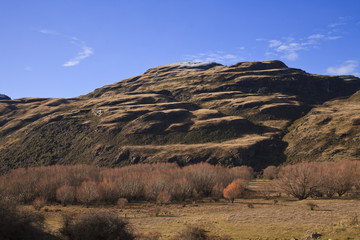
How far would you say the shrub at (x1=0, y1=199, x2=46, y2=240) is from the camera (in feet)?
81.5

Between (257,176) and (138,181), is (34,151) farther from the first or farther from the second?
(257,176)

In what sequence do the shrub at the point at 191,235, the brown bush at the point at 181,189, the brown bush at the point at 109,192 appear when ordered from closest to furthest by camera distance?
the shrub at the point at 191,235, the brown bush at the point at 109,192, the brown bush at the point at 181,189

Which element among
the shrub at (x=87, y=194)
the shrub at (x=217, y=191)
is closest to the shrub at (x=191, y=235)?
the shrub at (x=87, y=194)

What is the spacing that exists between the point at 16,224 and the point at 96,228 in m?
7.52

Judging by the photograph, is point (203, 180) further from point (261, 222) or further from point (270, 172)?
point (261, 222)

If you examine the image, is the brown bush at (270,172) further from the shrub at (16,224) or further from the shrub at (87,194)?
the shrub at (16,224)

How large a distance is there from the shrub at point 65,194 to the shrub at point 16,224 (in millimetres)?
43964

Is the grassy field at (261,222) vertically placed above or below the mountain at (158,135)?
below

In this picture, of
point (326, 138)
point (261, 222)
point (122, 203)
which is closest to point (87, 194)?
point (122, 203)

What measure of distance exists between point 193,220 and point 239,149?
251 ft

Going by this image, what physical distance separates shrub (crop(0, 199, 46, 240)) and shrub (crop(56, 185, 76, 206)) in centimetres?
4396

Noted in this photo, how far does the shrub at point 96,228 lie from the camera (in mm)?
27547

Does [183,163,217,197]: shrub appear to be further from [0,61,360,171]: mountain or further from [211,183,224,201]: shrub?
[0,61,360,171]: mountain

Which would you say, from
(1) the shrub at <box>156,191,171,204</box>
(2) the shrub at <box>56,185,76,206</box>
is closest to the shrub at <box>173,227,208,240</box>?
(1) the shrub at <box>156,191,171,204</box>
